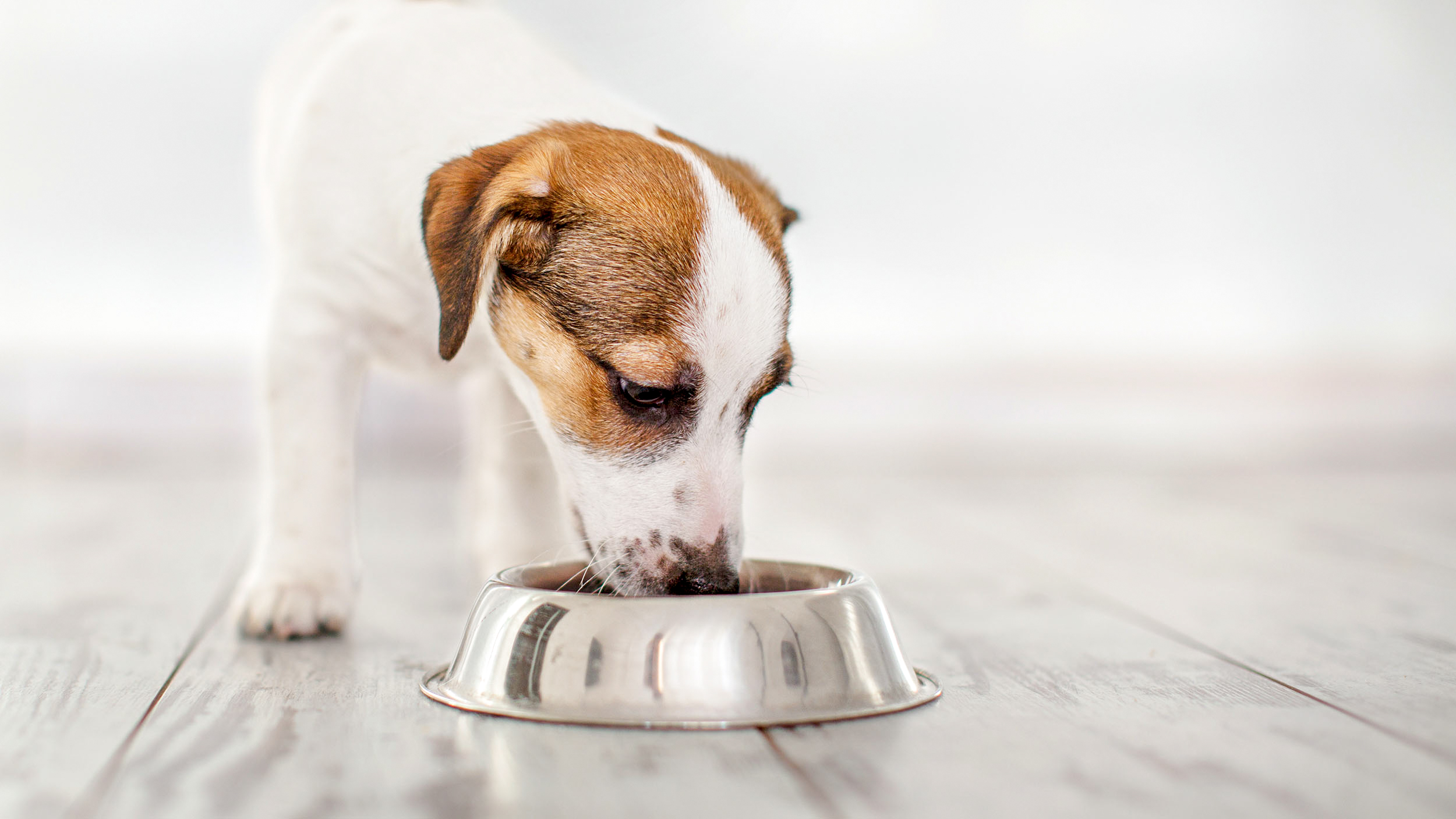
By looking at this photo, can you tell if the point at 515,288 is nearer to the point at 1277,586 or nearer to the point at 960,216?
the point at 1277,586

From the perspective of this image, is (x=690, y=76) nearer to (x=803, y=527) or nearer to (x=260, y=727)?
(x=803, y=527)

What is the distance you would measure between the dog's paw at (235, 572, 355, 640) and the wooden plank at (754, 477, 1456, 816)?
3.16 feet

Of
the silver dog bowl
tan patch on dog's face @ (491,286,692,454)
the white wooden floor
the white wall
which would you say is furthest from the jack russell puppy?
the white wall

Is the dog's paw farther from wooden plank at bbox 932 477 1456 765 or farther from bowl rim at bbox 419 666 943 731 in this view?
wooden plank at bbox 932 477 1456 765

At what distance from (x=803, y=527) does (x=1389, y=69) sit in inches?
179

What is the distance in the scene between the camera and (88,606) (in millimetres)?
2359

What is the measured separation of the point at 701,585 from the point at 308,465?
836 millimetres

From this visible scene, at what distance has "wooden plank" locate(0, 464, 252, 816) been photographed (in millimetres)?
1429

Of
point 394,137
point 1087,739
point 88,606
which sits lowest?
point 88,606

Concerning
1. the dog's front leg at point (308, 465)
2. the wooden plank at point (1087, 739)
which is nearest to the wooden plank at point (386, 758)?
the wooden plank at point (1087, 739)

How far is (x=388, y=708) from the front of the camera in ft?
5.34

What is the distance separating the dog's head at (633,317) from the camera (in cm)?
183

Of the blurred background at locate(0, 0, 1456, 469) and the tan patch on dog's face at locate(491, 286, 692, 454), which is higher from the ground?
the blurred background at locate(0, 0, 1456, 469)

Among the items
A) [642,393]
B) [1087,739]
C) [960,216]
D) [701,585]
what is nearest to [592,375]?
[642,393]
